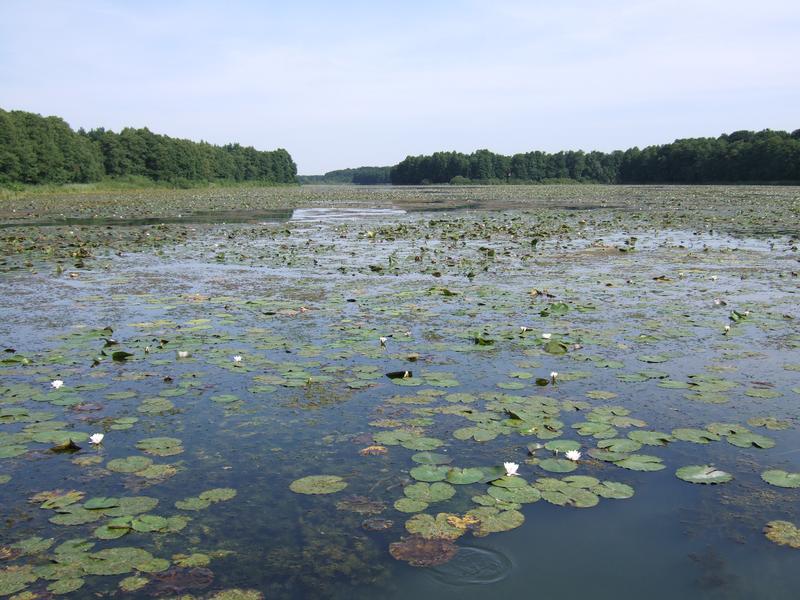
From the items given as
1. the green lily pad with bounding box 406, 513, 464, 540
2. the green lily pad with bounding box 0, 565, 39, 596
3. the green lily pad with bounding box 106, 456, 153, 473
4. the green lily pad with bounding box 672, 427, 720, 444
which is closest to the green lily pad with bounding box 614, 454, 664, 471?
the green lily pad with bounding box 672, 427, 720, 444

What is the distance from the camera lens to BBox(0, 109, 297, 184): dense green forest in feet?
171

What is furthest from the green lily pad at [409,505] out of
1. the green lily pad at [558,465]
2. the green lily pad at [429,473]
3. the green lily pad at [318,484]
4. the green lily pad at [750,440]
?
the green lily pad at [750,440]

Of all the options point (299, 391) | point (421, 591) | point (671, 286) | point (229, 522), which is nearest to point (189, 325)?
point (299, 391)

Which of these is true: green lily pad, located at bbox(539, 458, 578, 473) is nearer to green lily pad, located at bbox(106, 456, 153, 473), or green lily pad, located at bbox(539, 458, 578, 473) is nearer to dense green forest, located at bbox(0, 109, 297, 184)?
green lily pad, located at bbox(106, 456, 153, 473)

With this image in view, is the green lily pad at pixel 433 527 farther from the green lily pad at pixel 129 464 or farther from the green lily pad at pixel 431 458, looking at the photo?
the green lily pad at pixel 129 464

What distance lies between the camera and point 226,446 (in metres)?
4.55

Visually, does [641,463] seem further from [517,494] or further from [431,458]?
[431,458]

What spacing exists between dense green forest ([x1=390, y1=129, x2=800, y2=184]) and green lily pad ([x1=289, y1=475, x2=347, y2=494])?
76120 mm

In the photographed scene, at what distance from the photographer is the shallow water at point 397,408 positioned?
316 centimetres

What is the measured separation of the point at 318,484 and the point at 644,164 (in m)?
102

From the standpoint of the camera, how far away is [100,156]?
6875cm

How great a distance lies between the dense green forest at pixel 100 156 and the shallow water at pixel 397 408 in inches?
1863

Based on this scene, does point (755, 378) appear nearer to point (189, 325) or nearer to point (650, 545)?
point (650, 545)

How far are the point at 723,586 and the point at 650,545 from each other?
40cm
